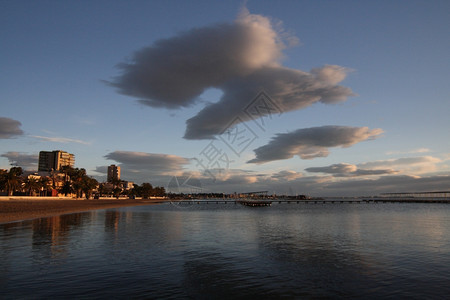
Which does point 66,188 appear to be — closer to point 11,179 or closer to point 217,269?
point 11,179

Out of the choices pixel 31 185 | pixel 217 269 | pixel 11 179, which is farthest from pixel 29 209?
pixel 31 185

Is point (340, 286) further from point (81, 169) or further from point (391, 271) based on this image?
point (81, 169)

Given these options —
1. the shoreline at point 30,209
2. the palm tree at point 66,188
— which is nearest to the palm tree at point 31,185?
the palm tree at point 66,188

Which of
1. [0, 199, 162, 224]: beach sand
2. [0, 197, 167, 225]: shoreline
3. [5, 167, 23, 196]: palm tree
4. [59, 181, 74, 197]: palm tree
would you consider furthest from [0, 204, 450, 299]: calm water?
[59, 181, 74, 197]: palm tree

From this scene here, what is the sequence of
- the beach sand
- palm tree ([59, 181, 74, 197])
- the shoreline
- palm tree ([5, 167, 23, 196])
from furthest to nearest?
palm tree ([59, 181, 74, 197]) → palm tree ([5, 167, 23, 196]) → the beach sand → the shoreline

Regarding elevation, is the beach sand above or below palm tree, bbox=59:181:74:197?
below

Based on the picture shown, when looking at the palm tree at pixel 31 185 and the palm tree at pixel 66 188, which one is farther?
the palm tree at pixel 66 188

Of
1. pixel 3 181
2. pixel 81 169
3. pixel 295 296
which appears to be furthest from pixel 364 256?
pixel 81 169

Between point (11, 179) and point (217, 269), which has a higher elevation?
point (11, 179)

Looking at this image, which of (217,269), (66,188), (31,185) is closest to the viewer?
(217,269)

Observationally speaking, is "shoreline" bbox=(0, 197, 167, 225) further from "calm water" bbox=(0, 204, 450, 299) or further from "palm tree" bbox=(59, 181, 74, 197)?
"palm tree" bbox=(59, 181, 74, 197)

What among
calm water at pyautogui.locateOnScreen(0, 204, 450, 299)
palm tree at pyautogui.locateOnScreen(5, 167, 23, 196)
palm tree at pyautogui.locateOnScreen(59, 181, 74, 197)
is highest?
palm tree at pyautogui.locateOnScreen(5, 167, 23, 196)

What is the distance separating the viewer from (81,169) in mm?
168750

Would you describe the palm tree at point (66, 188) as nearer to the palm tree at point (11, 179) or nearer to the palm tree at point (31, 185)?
the palm tree at point (31, 185)
